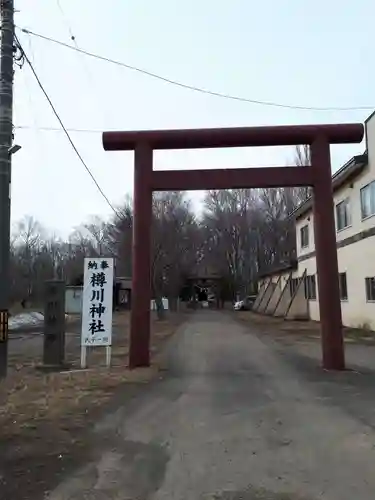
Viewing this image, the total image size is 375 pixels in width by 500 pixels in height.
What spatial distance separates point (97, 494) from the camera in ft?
Answer: 14.2

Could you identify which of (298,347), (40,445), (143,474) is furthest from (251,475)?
(298,347)

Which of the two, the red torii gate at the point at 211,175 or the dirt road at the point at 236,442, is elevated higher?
the red torii gate at the point at 211,175

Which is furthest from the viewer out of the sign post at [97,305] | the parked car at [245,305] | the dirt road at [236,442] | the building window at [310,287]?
the parked car at [245,305]

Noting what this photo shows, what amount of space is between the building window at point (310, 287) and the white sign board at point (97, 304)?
67.1 feet

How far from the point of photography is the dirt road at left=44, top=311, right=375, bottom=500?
14.6 feet

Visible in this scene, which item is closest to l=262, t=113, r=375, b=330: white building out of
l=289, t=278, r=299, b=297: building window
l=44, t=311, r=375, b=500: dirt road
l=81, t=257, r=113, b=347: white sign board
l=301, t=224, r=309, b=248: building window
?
l=301, t=224, r=309, b=248: building window

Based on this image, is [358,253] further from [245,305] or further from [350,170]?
[245,305]

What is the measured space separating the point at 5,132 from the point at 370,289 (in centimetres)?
1537

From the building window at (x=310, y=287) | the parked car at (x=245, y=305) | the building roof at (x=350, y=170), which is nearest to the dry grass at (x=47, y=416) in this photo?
the building roof at (x=350, y=170)

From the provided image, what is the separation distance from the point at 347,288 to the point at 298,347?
857 cm

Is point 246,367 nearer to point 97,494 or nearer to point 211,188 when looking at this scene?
point 211,188

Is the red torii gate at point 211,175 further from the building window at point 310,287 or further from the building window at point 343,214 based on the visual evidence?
the building window at point 310,287

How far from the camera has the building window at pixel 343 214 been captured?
24.0 m

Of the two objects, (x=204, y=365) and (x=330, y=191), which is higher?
(x=330, y=191)
